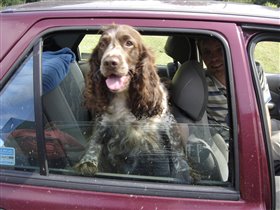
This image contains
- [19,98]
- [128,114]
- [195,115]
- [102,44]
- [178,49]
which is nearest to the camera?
[19,98]

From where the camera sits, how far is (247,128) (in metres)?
1.84

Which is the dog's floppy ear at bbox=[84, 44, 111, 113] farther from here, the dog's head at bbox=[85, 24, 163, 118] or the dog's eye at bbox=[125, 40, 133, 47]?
the dog's eye at bbox=[125, 40, 133, 47]

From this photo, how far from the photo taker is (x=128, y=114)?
2404 millimetres

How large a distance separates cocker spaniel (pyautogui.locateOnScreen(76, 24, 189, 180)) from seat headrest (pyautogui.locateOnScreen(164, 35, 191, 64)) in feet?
0.52

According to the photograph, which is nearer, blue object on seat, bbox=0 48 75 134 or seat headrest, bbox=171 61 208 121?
blue object on seat, bbox=0 48 75 134

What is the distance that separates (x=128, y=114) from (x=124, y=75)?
212mm

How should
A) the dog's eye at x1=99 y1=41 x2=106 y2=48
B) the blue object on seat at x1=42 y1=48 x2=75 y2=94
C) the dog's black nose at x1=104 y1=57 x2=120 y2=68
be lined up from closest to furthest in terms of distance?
the blue object on seat at x1=42 y1=48 x2=75 y2=94, the dog's black nose at x1=104 y1=57 x2=120 y2=68, the dog's eye at x1=99 y1=41 x2=106 y2=48

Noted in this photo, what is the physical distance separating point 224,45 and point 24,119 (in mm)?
913

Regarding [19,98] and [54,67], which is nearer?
[19,98]

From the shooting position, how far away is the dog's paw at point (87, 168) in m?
1.97

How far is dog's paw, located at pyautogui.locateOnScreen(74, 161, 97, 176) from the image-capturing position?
197 centimetres

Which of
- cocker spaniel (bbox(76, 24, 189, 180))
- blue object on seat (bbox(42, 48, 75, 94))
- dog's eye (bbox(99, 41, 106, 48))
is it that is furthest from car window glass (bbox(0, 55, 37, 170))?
dog's eye (bbox(99, 41, 106, 48))

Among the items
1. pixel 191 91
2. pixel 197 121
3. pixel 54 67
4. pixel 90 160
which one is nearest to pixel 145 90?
pixel 191 91

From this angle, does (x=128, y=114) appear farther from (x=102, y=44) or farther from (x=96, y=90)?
(x=102, y=44)
